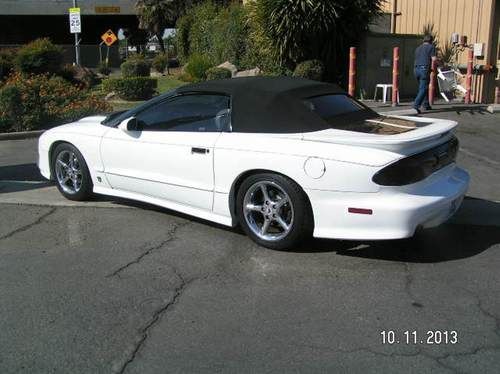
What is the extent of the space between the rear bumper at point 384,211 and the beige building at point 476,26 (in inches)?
475

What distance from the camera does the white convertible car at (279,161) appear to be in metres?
4.53

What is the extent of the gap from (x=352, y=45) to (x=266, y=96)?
12219mm

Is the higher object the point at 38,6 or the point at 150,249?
the point at 38,6

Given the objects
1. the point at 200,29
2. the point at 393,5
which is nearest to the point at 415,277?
the point at 393,5

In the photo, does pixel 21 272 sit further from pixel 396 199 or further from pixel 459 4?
pixel 459 4

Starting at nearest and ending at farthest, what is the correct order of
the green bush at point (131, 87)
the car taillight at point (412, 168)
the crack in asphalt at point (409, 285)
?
the crack in asphalt at point (409, 285) < the car taillight at point (412, 168) < the green bush at point (131, 87)

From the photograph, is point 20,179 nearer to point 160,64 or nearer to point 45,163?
point 45,163

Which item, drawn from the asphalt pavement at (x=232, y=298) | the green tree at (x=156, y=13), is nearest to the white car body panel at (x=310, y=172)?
the asphalt pavement at (x=232, y=298)

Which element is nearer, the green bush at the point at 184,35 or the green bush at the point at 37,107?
the green bush at the point at 37,107

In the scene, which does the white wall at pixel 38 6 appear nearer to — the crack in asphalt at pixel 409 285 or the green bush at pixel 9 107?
the green bush at pixel 9 107

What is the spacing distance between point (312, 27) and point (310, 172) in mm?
12044

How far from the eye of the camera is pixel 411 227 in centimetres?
452

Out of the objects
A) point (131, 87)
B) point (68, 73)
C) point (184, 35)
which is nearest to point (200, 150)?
point (131, 87)

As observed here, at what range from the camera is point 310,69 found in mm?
16203
